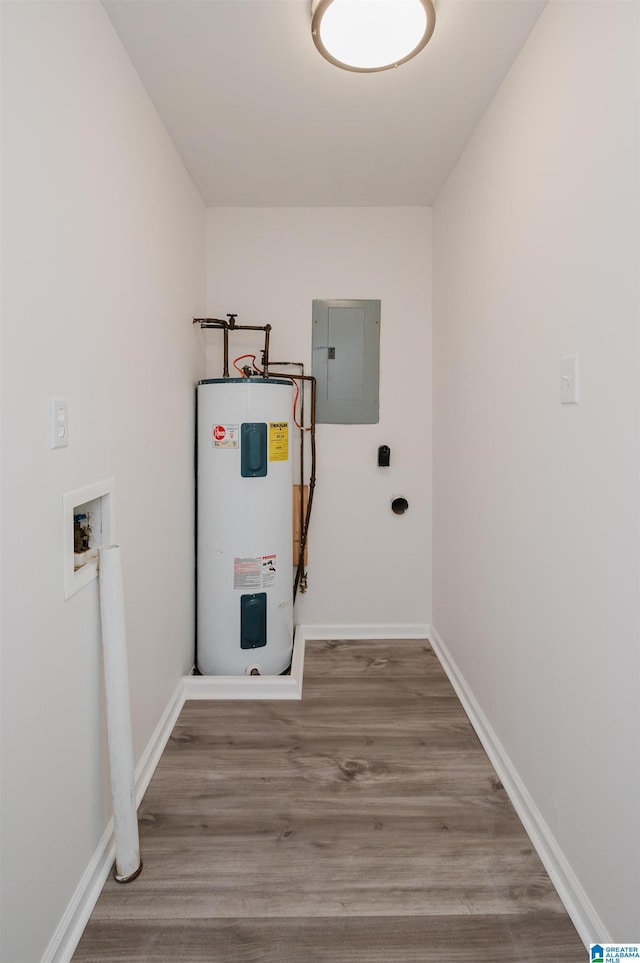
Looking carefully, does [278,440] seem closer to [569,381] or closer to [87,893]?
[569,381]

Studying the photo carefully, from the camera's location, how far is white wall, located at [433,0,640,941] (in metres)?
1.14

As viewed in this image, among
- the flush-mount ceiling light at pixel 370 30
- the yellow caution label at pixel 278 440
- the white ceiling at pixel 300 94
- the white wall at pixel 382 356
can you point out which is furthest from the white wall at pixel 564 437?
the yellow caution label at pixel 278 440

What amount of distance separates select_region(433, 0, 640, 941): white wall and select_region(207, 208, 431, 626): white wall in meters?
0.74

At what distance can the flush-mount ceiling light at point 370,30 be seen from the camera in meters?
1.43

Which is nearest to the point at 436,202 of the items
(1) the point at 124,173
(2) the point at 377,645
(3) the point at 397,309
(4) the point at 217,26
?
(3) the point at 397,309

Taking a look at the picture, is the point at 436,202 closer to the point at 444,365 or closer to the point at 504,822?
the point at 444,365

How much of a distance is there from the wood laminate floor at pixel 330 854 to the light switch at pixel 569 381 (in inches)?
50.5

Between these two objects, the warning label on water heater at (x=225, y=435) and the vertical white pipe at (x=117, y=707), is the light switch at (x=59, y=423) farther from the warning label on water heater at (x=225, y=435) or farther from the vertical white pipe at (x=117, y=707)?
the warning label on water heater at (x=225, y=435)

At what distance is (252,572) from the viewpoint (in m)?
2.44

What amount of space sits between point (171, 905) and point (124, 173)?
209 centimetres

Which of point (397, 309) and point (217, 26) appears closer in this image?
point (217, 26)

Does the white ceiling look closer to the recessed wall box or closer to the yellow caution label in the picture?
the yellow caution label

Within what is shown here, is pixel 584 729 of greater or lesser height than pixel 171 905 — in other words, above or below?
above

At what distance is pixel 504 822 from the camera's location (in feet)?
5.27
